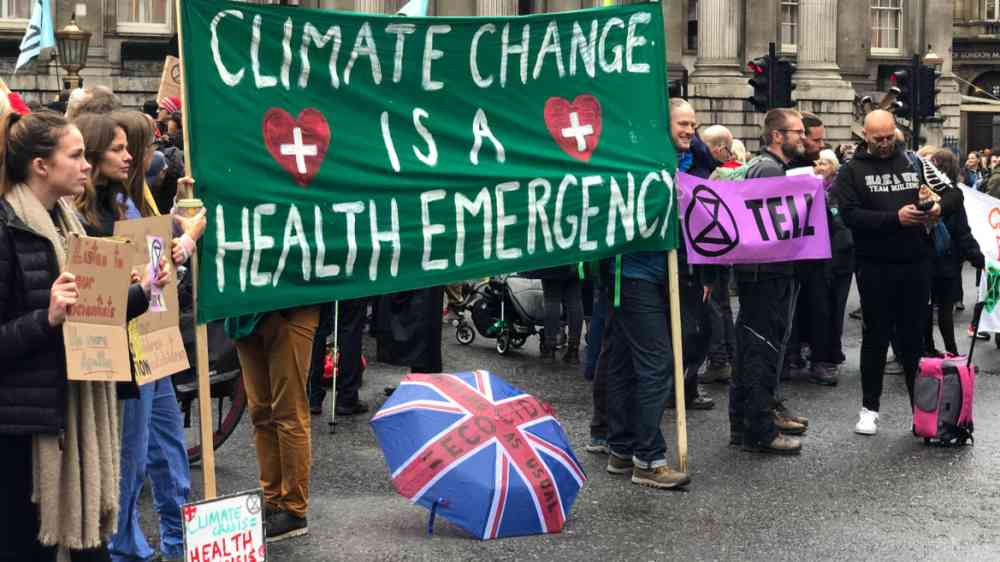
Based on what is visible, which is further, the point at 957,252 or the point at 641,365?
the point at 957,252

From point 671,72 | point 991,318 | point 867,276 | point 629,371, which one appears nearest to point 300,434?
point 629,371

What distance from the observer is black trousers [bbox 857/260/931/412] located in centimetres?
1005

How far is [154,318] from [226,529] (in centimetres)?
82

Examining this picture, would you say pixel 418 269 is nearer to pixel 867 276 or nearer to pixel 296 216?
pixel 296 216

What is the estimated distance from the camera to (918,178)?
10.1m

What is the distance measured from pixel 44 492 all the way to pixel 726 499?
164 inches

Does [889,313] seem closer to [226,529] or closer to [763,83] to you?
[226,529]

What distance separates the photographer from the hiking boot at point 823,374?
41.1 ft

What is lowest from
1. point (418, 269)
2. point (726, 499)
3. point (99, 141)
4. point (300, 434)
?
point (726, 499)

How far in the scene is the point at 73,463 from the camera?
505 cm

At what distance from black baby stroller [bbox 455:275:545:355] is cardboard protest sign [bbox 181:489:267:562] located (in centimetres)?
823

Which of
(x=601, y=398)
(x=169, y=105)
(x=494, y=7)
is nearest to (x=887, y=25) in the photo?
(x=494, y=7)

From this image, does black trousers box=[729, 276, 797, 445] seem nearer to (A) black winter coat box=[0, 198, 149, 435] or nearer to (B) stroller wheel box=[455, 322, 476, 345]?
(A) black winter coat box=[0, 198, 149, 435]

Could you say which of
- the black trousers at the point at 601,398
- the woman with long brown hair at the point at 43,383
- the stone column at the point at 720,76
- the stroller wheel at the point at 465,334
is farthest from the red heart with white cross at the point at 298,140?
the stone column at the point at 720,76
